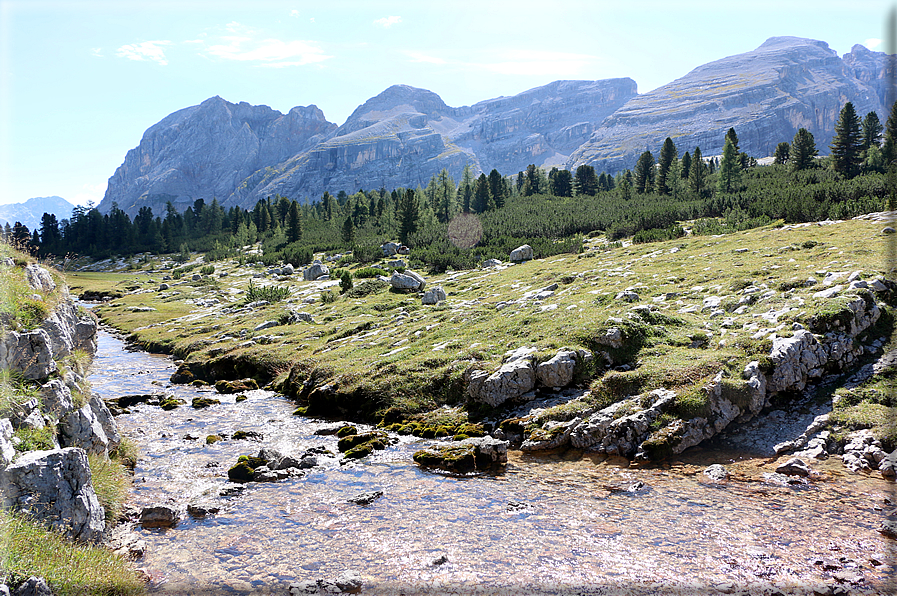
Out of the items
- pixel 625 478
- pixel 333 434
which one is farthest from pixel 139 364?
pixel 625 478

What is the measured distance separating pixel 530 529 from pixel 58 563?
1001 centimetres

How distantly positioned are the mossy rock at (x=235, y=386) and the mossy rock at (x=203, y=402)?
1.95 meters

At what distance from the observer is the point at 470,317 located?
107ft

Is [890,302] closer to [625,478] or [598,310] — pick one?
[598,310]

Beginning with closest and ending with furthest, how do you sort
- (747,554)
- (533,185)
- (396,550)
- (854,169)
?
(747,554) < (396,550) < (854,169) < (533,185)

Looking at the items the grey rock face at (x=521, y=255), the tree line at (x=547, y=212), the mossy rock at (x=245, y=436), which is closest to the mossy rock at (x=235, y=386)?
the mossy rock at (x=245, y=436)

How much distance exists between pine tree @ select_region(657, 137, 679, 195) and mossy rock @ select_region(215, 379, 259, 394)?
97.2 metres

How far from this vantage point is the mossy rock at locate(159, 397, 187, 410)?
997 inches

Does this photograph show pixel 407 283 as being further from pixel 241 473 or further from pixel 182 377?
pixel 241 473

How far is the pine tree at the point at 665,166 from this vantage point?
107 metres

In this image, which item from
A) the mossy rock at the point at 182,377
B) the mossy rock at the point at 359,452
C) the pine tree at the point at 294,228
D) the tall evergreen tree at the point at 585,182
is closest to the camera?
the mossy rock at the point at 359,452

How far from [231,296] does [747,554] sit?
69965 mm

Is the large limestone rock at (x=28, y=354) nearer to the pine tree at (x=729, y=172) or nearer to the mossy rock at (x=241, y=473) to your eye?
the mossy rock at (x=241, y=473)

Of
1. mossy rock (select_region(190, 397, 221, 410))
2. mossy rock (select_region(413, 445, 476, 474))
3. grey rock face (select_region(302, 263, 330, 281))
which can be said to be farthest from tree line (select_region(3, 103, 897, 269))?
mossy rock (select_region(413, 445, 476, 474))
